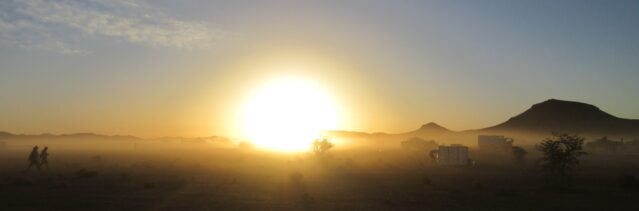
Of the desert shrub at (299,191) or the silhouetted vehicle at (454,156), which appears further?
the silhouetted vehicle at (454,156)

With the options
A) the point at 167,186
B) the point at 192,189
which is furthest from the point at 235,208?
the point at 167,186

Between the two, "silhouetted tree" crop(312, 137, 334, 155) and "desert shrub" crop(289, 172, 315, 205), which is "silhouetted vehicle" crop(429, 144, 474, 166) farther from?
"desert shrub" crop(289, 172, 315, 205)

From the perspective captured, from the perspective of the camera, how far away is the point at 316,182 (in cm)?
3756

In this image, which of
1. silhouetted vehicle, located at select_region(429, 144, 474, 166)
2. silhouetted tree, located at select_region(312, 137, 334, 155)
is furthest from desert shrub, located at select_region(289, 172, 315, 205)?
silhouetted tree, located at select_region(312, 137, 334, 155)

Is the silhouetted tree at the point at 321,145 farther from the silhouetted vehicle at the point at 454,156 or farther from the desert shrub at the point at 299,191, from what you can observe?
the desert shrub at the point at 299,191

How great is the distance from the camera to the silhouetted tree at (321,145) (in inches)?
3253

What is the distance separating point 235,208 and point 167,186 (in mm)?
11554

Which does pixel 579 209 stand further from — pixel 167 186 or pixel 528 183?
pixel 167 186

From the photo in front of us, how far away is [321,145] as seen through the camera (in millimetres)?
82750

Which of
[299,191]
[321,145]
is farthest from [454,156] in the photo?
[299,191]

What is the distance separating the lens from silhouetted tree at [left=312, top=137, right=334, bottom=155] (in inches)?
3253

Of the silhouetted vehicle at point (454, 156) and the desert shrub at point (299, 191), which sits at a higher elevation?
the silhouetted vehicle at point (454, 156)

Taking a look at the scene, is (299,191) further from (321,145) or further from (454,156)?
(321,145)

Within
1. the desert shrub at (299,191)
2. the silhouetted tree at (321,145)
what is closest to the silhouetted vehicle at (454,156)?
the silhouetted tree at (321,145)
